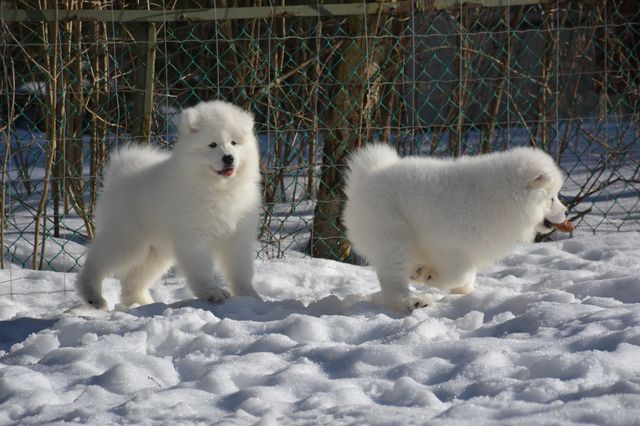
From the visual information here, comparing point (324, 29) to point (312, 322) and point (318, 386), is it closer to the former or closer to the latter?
point (312, 322)

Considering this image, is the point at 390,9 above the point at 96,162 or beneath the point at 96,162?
above

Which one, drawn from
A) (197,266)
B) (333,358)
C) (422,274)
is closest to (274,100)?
(197,266)

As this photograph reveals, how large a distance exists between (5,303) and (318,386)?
86.2 inches

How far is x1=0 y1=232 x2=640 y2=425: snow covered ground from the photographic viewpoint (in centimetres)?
302

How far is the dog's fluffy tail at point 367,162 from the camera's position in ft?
15.2

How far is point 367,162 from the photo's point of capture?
464 cm

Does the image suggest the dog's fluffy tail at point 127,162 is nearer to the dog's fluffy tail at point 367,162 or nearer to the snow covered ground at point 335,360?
the snow covered ground at point 335,360

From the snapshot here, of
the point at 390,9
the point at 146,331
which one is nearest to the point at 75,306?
the point at 146,331

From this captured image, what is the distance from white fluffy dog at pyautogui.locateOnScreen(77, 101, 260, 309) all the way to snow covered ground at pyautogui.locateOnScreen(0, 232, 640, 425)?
248mm

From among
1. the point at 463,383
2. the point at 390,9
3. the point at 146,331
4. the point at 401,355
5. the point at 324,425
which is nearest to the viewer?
the point at 324,425

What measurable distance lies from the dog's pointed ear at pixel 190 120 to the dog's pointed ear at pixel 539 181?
162 centimetres

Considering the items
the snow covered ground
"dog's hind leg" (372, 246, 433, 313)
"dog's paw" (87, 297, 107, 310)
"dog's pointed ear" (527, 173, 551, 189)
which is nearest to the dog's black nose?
the snow covered ground

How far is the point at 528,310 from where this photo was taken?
412 cm

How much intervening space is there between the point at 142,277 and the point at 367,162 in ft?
4.36
